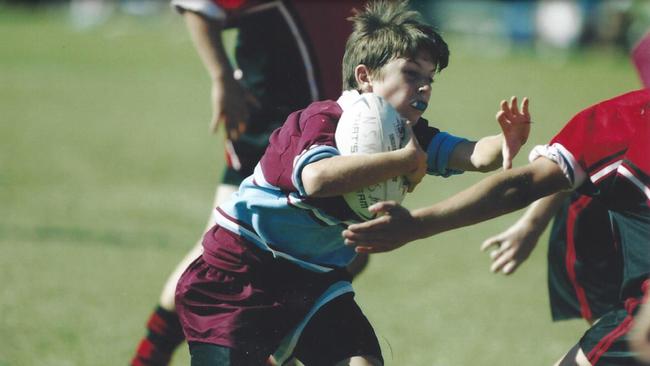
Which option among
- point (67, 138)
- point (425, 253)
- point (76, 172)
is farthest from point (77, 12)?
point (425, 253)

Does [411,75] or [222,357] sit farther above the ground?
[411,75]

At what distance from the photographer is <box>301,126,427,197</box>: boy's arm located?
302 centimetres

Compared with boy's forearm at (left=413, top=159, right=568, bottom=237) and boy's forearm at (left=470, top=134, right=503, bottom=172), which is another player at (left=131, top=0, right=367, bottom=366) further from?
boy's forearm at (left=413, top=159, right=568, bottom=237)

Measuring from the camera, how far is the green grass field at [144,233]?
5.39 metres

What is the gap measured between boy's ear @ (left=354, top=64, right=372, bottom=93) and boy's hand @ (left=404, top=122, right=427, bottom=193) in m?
0.21

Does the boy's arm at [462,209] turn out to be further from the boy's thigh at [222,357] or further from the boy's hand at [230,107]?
the boy's hand at [230,107]

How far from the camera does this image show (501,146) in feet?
10.8

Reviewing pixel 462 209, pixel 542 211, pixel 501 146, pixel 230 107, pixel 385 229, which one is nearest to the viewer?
pixel 385 229

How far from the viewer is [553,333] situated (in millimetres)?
5711

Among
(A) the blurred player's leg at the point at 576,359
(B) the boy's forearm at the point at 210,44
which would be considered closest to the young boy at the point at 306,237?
(A) the blurred player's leg at the point at 576,359

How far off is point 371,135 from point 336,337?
0.73 meters

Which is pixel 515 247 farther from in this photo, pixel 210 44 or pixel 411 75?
pixel 210 44

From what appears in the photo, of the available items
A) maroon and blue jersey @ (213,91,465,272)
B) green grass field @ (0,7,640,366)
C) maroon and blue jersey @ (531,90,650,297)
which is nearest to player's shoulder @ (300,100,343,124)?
maroon and blue jersey @ (213,91,465,272)

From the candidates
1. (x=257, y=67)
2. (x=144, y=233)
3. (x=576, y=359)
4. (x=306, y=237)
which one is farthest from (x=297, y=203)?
(x=144, y=233)
